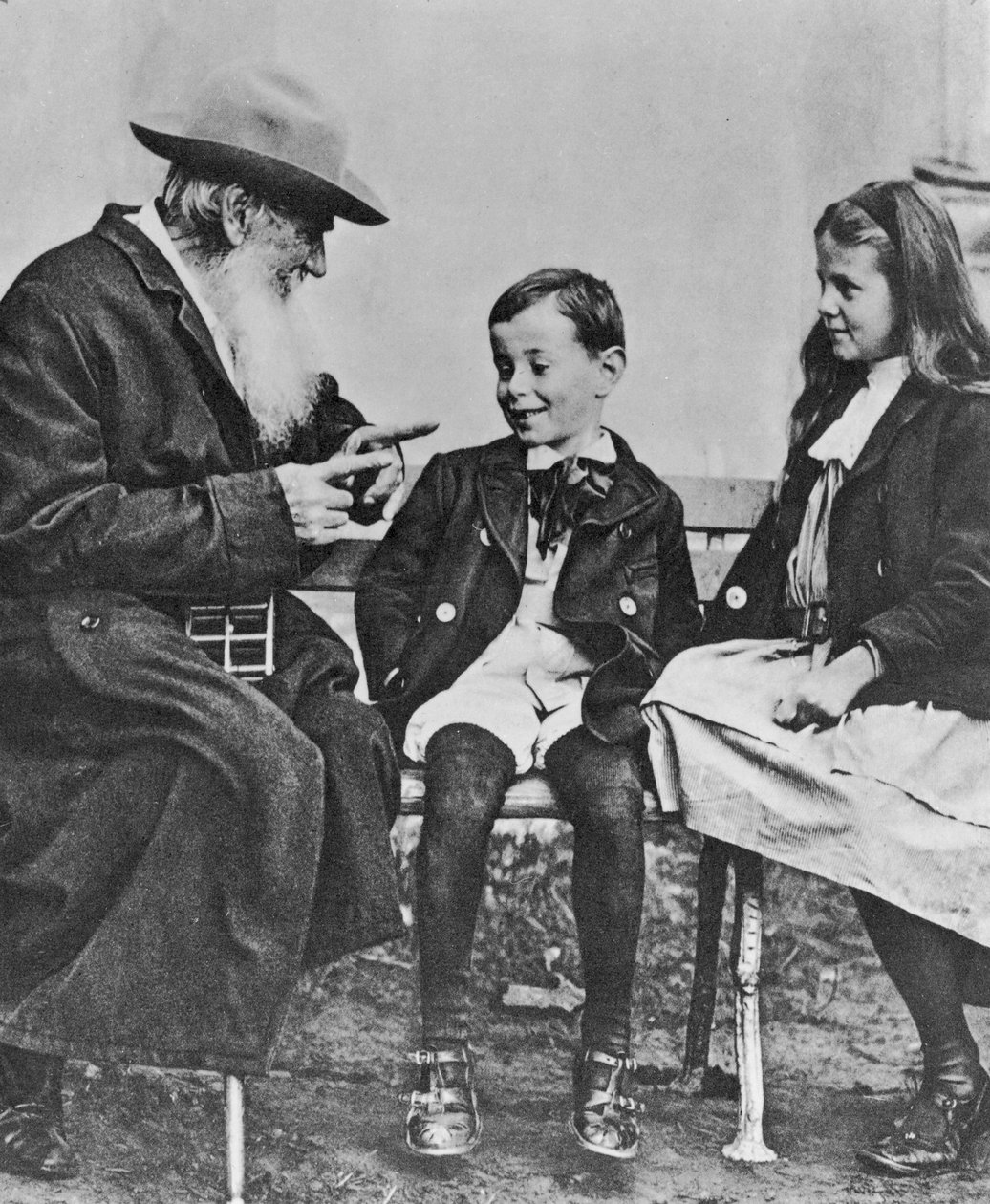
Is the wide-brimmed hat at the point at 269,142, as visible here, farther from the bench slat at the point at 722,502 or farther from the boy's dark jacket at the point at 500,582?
the bench slat at the point at 722,502

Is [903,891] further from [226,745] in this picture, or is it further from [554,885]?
[226,745]

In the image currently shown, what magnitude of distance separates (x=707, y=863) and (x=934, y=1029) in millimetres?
A: 601

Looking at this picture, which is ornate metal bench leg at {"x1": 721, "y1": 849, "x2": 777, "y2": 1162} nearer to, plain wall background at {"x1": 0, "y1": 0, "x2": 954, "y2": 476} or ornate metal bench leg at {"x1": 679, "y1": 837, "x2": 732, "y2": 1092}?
ornate metal bench leg at {"x1": 679, "y1": 837, "x2": 732, "y2": 1092}

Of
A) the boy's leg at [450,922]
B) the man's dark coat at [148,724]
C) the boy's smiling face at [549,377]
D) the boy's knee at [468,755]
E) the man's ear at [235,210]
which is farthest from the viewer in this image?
the boy's smiling face at [549,377]

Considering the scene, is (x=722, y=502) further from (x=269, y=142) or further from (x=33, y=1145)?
(x=33, y=1145)

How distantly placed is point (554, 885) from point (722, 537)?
3.00 feet

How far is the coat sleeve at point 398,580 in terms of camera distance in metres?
3.41

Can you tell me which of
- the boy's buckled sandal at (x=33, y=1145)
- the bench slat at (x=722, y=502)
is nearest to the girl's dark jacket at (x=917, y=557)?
the bench slat at (x=722, y=502)

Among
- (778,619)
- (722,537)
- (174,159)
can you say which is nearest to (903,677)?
(778,619)

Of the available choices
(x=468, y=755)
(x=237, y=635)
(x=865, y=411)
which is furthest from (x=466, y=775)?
(x=865, y=411)

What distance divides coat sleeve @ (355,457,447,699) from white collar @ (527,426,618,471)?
0.71 feet

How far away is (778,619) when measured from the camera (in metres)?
3.42

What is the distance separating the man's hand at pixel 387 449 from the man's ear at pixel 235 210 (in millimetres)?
515

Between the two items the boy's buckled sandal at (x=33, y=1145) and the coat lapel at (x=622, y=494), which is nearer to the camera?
the boy's buckled sandal at (x=33, y=1145)
